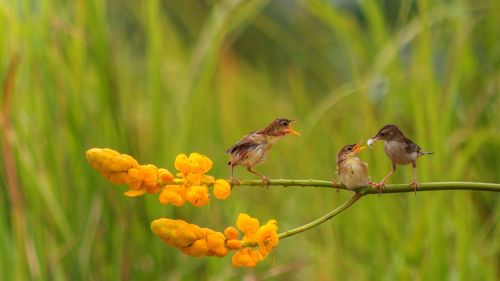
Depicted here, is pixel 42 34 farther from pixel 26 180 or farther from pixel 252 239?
pixel 252 239

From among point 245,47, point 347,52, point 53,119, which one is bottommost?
point 53,119

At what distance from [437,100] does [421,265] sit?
17.8 inches

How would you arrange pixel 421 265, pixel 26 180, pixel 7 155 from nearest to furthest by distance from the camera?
pixel 421 265 → pixel 7 155 → pixel 26 180

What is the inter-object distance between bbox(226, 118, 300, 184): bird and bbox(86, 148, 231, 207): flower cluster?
2cm

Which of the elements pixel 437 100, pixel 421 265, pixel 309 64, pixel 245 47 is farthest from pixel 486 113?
pixel 245 47

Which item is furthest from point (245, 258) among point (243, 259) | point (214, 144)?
point (214, 144)

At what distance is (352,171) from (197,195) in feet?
→ 0.45

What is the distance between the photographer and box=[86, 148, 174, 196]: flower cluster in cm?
58

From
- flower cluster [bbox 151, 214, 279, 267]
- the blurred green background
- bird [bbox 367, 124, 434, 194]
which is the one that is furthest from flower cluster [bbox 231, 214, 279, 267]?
the blurred green background

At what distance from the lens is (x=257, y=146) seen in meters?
0.61

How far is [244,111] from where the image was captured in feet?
10.1

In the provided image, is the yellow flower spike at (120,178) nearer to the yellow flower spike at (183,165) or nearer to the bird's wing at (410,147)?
the yellow flower spike at (183,165)

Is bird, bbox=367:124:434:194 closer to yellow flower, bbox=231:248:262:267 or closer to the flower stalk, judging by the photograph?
the flower stalk

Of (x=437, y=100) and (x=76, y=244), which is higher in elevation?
(x=437, y=100)
